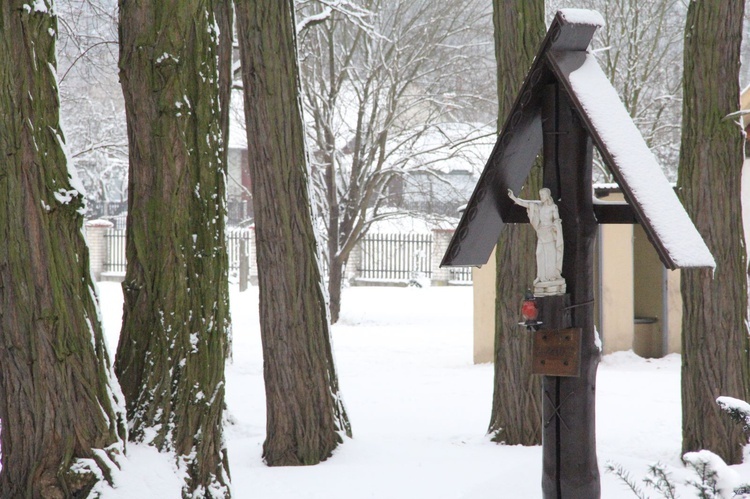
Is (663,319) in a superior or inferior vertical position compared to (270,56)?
inferior

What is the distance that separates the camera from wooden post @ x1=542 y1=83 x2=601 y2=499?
4.30 meters

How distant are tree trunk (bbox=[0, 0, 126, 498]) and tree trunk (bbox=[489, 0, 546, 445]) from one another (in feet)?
15.2

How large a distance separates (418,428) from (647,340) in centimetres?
712

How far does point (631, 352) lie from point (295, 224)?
8614 millimetres

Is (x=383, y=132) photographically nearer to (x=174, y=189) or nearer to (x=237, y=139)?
(x=237, y=139)

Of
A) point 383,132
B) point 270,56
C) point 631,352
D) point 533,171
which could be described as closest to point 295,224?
point 270,56

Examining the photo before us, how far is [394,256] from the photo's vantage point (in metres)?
31.9

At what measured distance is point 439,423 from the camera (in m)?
9.77

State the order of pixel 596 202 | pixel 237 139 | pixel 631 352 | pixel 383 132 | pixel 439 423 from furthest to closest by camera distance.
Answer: pixel 237 139
pixel 383 132
pixel 631 352
pixel 439 423
pixel 596 202

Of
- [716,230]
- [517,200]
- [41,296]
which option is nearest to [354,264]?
[716,230]

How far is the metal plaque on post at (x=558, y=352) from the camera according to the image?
4.18 m

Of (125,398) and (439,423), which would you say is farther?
(439,423)

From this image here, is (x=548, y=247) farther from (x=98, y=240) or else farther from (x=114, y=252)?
(x=114, y=252)

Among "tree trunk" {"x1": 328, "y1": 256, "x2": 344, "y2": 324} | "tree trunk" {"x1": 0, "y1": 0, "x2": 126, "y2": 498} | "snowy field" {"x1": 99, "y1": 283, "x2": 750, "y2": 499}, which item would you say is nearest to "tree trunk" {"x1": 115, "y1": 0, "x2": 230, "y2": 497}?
"snowy field" {"x1": 99, "y1": 283, "x2": 750, "y2": 499}
